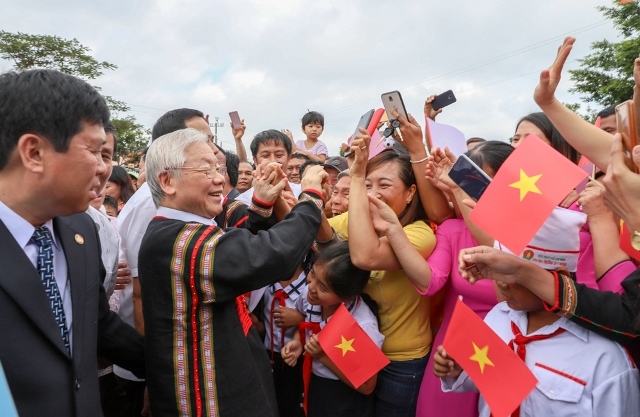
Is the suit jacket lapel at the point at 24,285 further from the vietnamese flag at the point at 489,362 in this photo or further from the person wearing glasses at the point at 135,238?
the vietnamese flag at the point at 489,362

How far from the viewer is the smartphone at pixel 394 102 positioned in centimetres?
228

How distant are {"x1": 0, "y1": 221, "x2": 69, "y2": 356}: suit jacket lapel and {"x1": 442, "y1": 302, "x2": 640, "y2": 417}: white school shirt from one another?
1.51 metres

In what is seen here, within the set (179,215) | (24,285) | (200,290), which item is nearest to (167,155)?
(179,215)

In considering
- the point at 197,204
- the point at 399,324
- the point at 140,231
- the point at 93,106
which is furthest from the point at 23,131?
the point at 399,324

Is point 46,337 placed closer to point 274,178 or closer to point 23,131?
point 23,131

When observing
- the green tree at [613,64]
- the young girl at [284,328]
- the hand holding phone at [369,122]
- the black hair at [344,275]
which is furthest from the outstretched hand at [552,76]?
the green tree at [613,64]

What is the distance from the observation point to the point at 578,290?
1540mm

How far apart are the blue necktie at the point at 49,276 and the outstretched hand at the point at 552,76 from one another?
73.7 inches

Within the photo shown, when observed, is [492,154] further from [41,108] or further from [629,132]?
[41,108]

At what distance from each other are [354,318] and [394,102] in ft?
3.42

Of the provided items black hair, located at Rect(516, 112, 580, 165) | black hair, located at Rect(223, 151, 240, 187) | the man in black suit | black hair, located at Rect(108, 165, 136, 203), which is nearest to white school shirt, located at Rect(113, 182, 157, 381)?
the man in black suit

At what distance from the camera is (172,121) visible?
112 inches

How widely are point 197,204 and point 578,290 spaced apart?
1.40 meters

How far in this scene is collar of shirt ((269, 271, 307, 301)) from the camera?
8.74 ft
